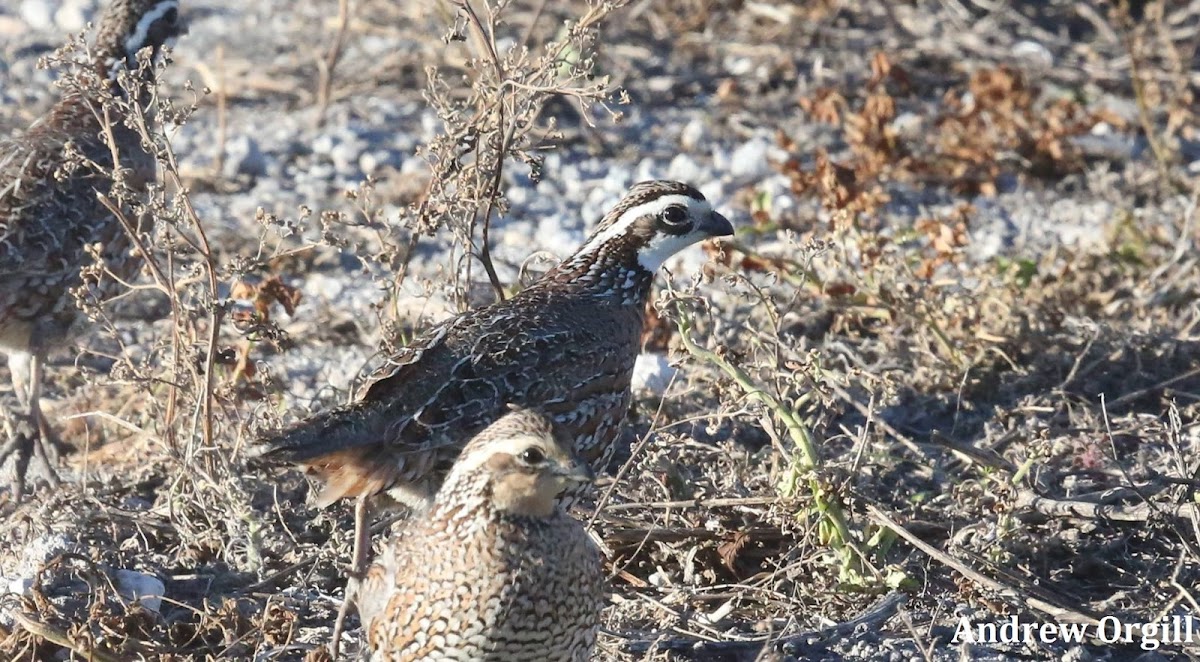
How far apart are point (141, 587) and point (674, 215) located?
243 cm

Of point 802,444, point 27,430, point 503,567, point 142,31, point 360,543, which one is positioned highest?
point 142,31

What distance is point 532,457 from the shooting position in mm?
4605

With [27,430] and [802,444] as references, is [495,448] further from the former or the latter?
[27,430]

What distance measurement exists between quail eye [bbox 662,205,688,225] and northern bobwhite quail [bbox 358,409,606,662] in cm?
205

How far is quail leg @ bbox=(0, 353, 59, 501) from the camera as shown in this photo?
692 cm

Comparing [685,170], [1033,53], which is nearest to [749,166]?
[685,170]

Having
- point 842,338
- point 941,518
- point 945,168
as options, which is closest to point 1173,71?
point 945,168

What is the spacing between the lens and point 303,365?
7762 millimetres

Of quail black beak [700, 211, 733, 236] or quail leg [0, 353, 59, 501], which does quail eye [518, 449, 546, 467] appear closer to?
quail black beak [700, 211, 733, 236]

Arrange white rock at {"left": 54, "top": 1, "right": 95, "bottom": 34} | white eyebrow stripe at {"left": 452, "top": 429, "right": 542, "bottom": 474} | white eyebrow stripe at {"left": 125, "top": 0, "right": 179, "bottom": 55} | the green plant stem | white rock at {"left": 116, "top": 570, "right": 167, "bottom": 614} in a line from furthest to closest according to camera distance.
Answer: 1. white rock at {"left": 54, "top": 1, "right": 95, "bottom": 34}
2. white eyebrow stripe at {"left": 125, "top": 0, "right": 179, "bottom": 55}
3. white rock at {"left": 116, "top": 570, "right": 167, "bottom": 614}
4. the green plant stem
5. white eyebrow stripe at {"left": 452, "top": 429, "right": 542, "bottom": 474}

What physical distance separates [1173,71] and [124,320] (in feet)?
20.0

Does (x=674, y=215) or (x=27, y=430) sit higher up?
(x=674, y=215)

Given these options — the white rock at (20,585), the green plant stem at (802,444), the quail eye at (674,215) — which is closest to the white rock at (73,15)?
the quail eye at (674,215)

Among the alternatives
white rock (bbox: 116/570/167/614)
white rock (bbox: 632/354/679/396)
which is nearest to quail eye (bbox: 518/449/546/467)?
white rock (bbox: 116/570/167/614)
